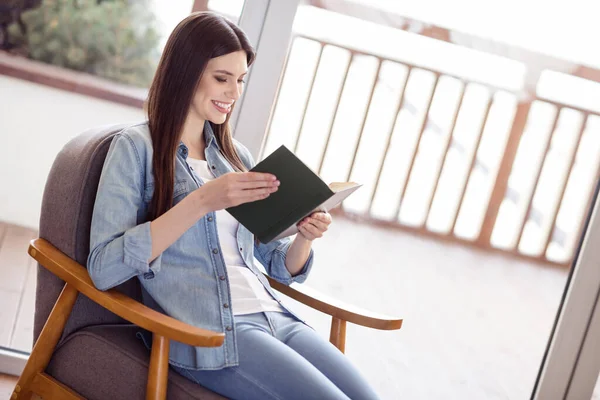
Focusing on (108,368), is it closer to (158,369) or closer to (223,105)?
(158,369)

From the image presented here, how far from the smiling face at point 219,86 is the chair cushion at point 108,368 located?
594 mm

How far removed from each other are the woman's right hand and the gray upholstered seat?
14.8 inches

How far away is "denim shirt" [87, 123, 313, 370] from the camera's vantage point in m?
1.53

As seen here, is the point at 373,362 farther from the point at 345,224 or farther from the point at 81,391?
the point at 81,391

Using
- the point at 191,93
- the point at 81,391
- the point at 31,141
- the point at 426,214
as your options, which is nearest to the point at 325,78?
the point at 426,214

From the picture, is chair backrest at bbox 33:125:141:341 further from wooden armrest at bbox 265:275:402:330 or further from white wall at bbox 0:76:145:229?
white wall at bbox 0:76:145:229

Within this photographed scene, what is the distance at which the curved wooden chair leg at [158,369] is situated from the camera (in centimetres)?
147

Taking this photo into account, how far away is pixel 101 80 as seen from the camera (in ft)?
7.63

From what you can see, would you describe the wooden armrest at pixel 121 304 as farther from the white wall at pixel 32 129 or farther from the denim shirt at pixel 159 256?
the white wall at pixel 32 129

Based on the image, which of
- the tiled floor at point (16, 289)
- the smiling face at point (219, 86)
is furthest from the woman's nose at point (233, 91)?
the tiled floor at point (16, 289)

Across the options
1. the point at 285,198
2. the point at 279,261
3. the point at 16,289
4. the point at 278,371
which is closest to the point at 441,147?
the point at 279,261

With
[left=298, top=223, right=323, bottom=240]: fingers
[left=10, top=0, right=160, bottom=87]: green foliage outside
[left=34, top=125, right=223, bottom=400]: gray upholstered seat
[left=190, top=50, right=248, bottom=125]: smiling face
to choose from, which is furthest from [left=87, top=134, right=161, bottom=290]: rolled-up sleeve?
[left=10, top=0, right=160, bottom=87]: green foliage outside

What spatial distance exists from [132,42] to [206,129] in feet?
2.09

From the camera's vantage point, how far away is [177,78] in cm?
169
